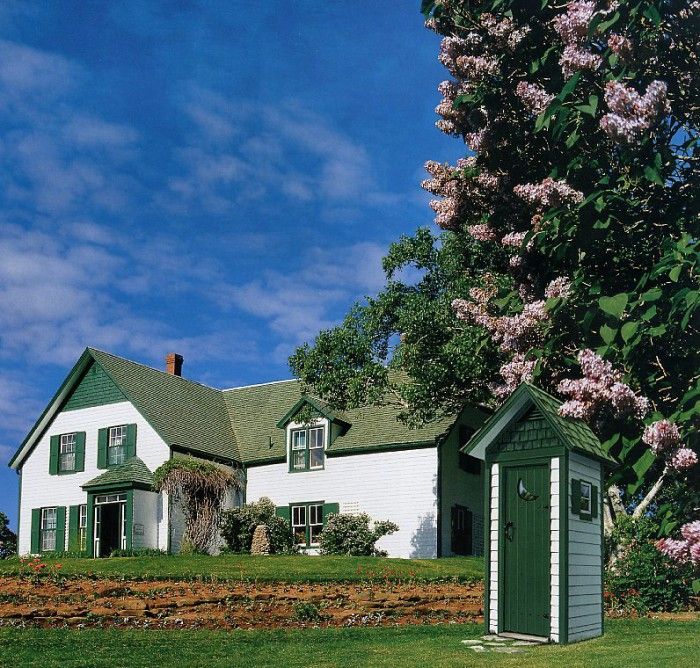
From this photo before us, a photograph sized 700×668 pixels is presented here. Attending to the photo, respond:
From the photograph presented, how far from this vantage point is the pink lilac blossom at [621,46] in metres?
12.7

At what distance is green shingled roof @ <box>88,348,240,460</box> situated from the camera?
3797cm

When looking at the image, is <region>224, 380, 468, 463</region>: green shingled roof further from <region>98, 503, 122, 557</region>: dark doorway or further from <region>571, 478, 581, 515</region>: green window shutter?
<region>571, 478, 581, 515</region>: green window shutter

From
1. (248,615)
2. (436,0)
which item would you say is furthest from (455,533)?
(436,0)

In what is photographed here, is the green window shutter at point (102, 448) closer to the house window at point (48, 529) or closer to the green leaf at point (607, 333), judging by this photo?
the house window at point (48, 529)

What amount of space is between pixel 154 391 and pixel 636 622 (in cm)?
2812

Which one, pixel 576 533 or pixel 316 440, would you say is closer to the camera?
pixel 576 533

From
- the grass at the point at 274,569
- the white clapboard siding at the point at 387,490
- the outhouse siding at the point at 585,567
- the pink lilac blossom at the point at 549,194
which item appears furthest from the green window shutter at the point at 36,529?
the outhouse siding at the point at 585,567

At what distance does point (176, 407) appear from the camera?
132 ft

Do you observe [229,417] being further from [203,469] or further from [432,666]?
[432,666]

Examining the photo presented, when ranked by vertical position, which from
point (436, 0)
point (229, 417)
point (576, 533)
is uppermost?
point (436, 0)

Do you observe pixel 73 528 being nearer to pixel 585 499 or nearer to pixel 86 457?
pixel 86 457

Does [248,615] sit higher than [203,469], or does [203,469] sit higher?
[203,469]

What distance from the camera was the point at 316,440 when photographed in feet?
123

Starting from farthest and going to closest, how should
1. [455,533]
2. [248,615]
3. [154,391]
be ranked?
[154,391] → [455,533] → [248,615]
